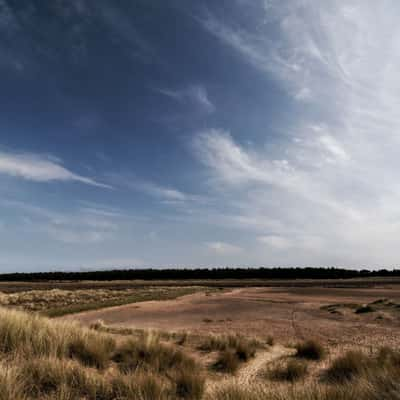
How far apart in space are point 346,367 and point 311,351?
1732 mm

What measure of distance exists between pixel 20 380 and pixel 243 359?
578cm

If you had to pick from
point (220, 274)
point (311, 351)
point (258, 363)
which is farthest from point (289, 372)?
point (220, 274)

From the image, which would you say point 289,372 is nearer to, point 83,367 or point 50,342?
point 83,367

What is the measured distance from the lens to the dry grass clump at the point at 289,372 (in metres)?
7.67

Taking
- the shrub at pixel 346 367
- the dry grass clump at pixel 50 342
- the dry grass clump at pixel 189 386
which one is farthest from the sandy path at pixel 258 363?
the dry grass clump at pixel 50 342

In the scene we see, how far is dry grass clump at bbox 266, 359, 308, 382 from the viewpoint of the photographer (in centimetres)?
767

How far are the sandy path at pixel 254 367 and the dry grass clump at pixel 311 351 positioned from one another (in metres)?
0.50

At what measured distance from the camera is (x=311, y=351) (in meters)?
9.59

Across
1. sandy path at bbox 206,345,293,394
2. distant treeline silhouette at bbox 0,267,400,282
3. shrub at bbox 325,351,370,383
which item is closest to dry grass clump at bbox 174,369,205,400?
sandy path at bbox 206,345,293,394

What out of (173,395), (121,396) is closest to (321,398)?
(173,395)

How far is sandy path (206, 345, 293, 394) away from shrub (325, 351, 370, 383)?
1649 millimetres

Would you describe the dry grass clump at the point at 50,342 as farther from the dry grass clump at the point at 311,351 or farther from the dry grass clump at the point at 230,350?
the dry grass clump at the point at 311,351

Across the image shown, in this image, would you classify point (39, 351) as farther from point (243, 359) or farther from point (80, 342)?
point (243, 359)

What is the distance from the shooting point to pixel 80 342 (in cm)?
830
